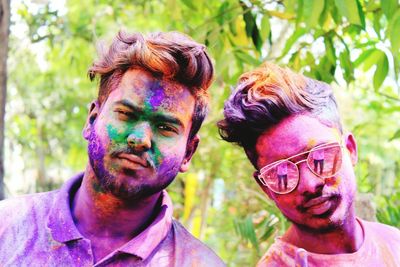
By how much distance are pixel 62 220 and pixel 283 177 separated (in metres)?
0.83

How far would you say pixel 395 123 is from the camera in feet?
24.6

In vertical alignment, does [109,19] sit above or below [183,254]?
above

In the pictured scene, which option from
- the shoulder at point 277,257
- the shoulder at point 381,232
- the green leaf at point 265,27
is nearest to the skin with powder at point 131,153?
A: the shoulder at point 277,257

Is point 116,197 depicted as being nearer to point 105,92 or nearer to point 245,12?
point 105,92

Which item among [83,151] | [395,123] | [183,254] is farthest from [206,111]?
[83,151]

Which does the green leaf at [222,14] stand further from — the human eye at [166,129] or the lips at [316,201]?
the lips at [316,201]

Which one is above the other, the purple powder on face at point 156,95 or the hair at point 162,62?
the hair at point 162,62

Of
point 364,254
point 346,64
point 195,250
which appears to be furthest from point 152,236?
point 346,64

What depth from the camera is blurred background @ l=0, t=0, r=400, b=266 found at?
3.14 m

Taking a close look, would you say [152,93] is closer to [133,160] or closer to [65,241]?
[133,160]

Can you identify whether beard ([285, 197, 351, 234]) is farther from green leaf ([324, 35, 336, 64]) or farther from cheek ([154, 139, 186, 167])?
green leaf ([324, 35, 336, 64])

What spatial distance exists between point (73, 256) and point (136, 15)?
4759mm

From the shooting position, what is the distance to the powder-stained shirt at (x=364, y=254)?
2.22 meters

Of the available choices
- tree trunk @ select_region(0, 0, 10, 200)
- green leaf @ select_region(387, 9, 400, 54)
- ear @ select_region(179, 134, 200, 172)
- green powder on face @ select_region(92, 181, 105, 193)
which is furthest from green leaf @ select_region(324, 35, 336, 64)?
tree trunk @ select_region(0, 0, 10, 200)
